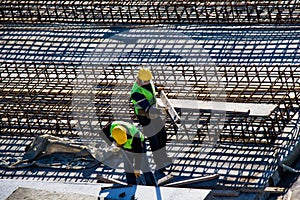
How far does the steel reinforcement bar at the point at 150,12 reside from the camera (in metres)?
32.1

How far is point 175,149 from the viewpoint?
86.1 ft

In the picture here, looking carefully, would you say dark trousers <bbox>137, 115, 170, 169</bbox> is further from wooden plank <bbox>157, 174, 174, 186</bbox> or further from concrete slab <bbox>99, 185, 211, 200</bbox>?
concrete slab <bbox>99, 185, 211, 200</bbox>

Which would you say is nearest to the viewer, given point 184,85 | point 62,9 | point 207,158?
point 207,158

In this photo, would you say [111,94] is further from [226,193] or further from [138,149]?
[226,193]

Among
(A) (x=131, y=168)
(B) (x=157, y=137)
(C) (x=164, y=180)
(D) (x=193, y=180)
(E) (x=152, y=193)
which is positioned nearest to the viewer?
(E) (x=152, y=193)

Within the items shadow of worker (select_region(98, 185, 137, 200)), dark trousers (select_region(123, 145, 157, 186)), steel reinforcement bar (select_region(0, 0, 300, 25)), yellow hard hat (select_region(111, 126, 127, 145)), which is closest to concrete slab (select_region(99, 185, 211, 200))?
shadow of worker (select_region(98, 185, 137, 200))

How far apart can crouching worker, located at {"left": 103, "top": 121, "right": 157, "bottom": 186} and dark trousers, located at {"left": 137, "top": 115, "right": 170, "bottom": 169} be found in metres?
0.86

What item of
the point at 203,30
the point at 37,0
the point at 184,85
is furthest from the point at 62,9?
the point at 184,85

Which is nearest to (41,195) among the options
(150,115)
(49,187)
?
(49,187)

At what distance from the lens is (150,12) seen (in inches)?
1332

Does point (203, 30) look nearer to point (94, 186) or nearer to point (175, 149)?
point (175, 149)

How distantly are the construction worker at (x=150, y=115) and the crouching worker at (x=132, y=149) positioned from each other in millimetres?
775

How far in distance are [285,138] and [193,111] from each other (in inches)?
94.3

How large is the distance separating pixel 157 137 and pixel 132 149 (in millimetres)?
1351
